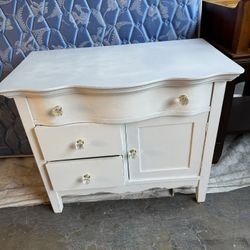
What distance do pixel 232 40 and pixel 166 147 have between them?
1.77 ft

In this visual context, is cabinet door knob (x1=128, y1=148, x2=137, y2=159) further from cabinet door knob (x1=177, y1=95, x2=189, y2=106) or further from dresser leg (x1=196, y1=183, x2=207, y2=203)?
dresser leg (x1=196, y1=183, x2=207, y2=203)

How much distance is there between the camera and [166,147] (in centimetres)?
100

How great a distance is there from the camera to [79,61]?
995 mm

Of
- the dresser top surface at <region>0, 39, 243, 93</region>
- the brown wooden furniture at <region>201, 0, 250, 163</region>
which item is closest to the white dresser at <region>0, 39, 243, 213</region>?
the dresser top surface at <region>0, 39, 243, 93</region>

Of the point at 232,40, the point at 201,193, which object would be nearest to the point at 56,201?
the point at 201,193

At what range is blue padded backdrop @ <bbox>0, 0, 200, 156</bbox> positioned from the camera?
112 cm

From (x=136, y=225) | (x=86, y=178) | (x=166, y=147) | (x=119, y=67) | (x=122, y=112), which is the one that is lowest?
(x=136, y=225)

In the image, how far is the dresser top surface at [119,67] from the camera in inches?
31.0

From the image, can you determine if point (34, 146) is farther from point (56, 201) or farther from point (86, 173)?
point (56, 201)

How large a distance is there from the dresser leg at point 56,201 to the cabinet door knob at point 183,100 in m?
0.70

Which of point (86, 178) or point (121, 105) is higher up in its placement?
point (121, 105)

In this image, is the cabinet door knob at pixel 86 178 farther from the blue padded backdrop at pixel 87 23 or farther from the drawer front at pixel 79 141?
the blue padded backdrop at pixel 87 23

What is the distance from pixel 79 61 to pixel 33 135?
13.8 inches

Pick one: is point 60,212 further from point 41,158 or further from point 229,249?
point 229,249
